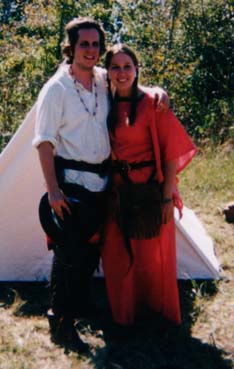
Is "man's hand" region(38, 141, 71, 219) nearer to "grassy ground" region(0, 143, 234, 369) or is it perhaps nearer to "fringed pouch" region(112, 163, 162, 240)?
"fringed pouch" region(112, 163, 162, 240)

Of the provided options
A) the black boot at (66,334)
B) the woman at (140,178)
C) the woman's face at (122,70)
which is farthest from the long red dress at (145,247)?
the black boot at (66,334)

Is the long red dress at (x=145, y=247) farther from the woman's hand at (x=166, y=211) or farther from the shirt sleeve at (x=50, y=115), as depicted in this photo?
the shirt sleeve at (x=50, y=115)

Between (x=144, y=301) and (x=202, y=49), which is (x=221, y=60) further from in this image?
(x=144, y=301)

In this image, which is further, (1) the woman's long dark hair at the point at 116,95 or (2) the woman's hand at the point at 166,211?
(2) the woman's hand at the point at 166,211

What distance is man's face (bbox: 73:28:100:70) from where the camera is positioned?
270 cm

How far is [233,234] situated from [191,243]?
3.08 ft

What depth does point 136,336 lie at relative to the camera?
3066mm

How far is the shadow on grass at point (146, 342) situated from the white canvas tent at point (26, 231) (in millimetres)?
209

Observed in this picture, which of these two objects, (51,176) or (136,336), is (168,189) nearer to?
(51,176)

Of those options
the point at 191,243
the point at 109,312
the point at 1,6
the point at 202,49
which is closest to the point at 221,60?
the point at 202,49

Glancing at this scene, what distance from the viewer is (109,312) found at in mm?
3332

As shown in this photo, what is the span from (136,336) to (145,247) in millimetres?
506

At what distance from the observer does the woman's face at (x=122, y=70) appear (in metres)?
2.74

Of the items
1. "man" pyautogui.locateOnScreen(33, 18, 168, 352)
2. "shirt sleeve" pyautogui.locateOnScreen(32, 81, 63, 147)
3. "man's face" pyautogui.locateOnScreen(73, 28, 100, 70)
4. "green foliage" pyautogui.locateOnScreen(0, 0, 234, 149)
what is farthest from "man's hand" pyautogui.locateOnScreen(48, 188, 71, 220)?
"green foliage" pyautogui.locateOnScreen(0, 0, 234, 149)
